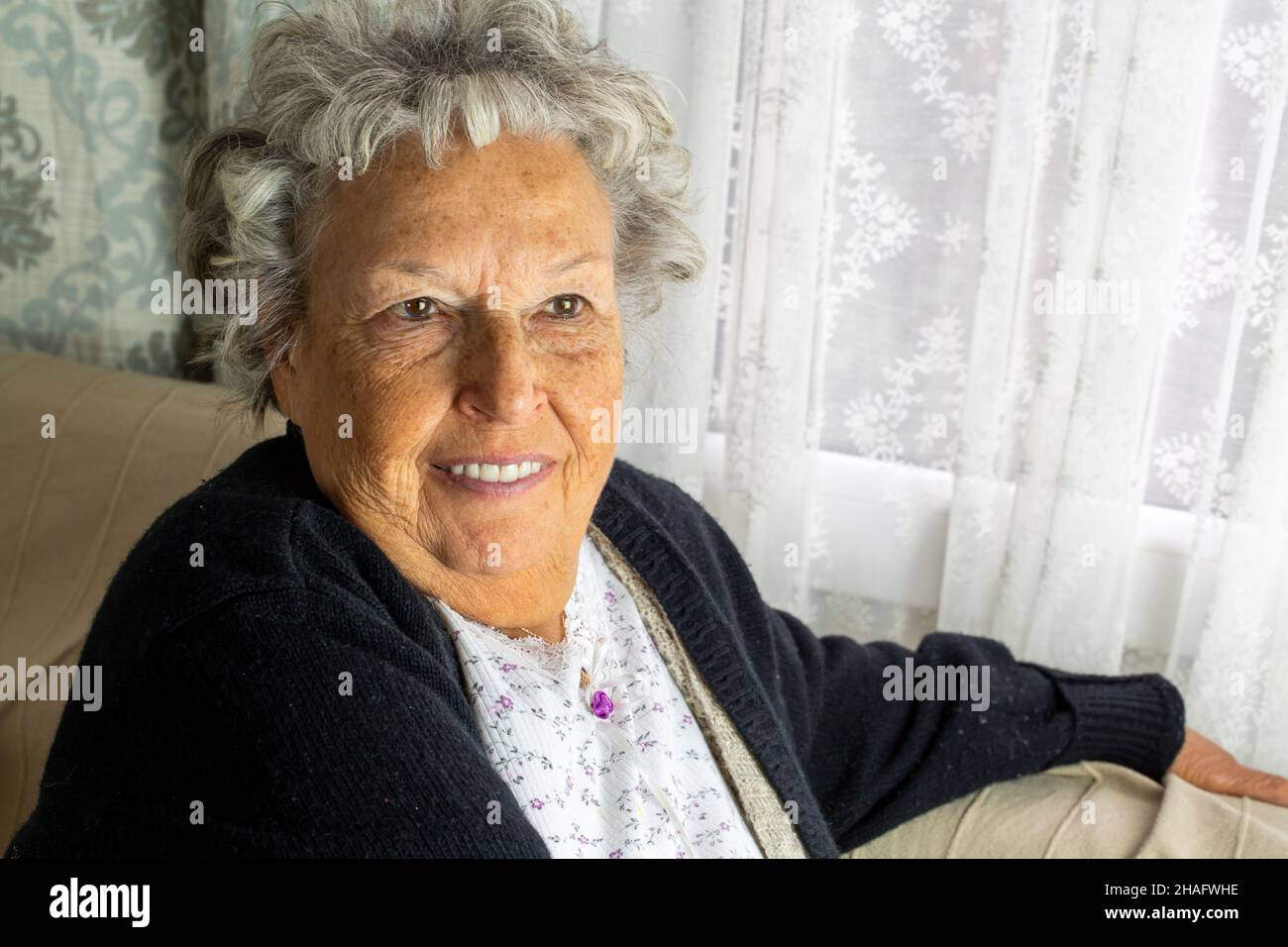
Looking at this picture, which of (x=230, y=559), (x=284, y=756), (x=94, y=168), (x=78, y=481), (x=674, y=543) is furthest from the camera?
(x=94, y=168)

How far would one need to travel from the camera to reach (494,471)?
3.79 ft

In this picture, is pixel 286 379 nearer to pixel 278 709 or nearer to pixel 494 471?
pixel 494 471

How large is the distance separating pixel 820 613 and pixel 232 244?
3.97 feet

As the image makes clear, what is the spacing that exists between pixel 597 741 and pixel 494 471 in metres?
0.27

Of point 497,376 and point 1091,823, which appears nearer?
point 497,376

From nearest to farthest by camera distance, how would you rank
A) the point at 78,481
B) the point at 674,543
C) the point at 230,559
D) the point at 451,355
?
the point at 230,559 → the point at 451,355 → the point at 674,543 → the point at 78,481

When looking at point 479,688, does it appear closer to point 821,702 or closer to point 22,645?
point 821,702

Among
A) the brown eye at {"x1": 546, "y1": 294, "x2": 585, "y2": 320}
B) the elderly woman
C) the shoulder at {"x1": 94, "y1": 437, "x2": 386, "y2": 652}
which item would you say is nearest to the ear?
the elderly woman

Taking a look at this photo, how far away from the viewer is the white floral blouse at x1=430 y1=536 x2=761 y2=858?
1127mm

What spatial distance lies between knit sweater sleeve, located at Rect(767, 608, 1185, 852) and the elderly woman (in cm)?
18

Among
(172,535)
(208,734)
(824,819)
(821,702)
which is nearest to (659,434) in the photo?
(821,702)

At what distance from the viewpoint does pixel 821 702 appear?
63.3 inches

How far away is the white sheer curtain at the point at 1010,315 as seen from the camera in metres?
1.67

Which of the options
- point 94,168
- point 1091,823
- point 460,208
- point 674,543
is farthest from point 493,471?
point 94,168
